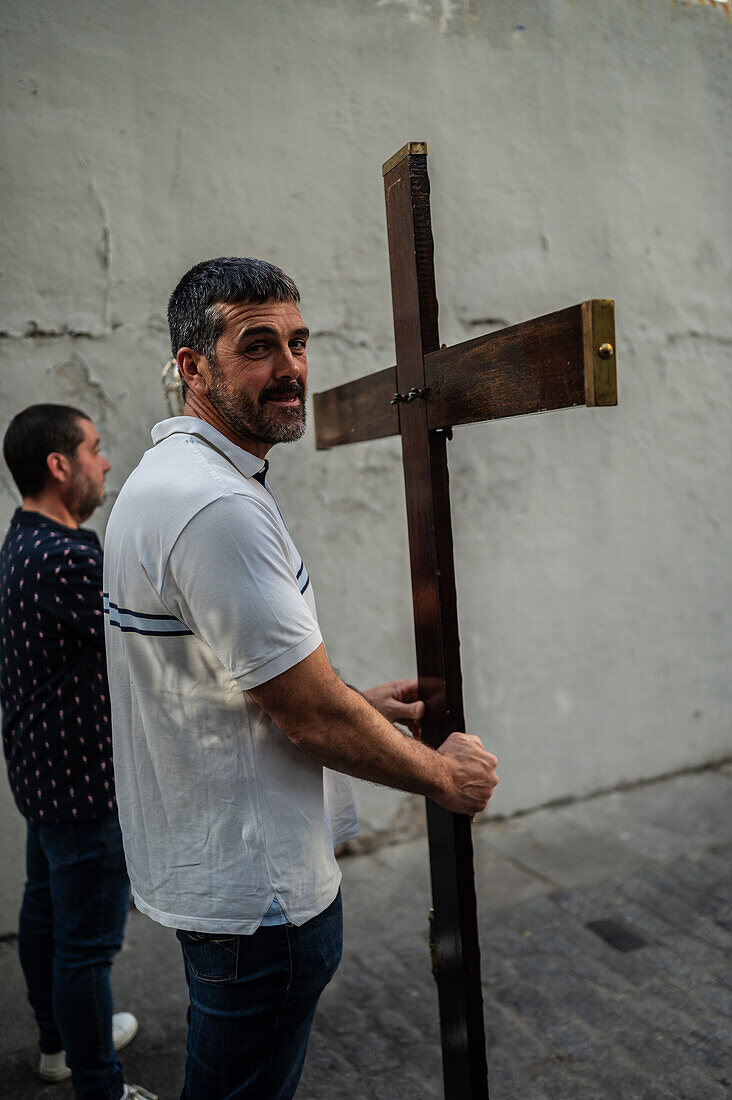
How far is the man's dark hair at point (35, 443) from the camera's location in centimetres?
234

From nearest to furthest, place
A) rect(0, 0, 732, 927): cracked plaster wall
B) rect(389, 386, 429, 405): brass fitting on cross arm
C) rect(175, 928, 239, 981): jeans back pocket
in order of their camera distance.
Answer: rect(175, 928, 239, 981): jeans back pocket
rect(389, 386, 429, 405): brass fitting on cross arm
rect(0, 0, 732, 927): cracked plaster wall

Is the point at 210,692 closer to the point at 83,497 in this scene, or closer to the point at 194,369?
the point at 194,369

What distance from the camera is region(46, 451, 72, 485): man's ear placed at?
7.66 feet

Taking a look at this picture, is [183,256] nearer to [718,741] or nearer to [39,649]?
[39,649]

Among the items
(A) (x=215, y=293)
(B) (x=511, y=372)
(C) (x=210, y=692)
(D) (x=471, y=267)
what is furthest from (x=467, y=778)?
(D) (x=471, y=267)

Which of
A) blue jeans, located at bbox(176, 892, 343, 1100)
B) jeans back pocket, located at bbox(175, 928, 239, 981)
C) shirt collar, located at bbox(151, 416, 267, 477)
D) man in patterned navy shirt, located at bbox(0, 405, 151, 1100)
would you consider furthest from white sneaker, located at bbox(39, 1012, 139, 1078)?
shirt collar, located at bbox(151, 416, 267, 477)

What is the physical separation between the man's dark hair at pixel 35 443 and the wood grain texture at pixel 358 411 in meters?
0.67

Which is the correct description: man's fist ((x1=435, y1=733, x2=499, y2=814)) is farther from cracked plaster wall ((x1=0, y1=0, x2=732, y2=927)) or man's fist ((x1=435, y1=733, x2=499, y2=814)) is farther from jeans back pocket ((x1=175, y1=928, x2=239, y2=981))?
cracked plaster wall ((x1=0, y1=0, x2=732, y2=927))

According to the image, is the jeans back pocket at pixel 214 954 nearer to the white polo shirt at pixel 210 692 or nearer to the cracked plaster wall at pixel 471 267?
the white polo shirt at pixel 210 692

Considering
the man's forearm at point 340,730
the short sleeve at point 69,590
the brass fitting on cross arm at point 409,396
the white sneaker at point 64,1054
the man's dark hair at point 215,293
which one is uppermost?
the man's dark hair at point 215,293

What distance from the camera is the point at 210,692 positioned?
1440 mm

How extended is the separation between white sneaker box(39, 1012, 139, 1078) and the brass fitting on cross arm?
1.81 meters

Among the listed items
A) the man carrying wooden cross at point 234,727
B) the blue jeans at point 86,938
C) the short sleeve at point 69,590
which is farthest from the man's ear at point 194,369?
the blue jeans at point 86,938

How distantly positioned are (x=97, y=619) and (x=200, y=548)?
900 mm
